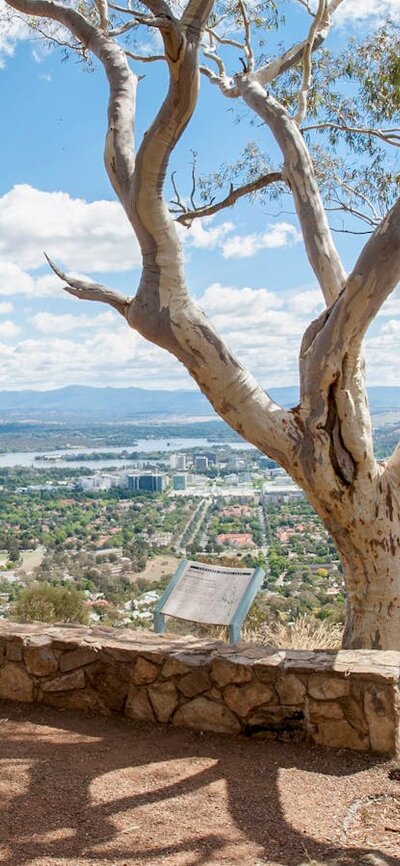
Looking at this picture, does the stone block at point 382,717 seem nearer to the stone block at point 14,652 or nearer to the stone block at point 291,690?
the stone block at point 291,690

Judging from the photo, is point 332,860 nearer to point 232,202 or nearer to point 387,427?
point 232,202

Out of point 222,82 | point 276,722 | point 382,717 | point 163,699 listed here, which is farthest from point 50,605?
point 222,82

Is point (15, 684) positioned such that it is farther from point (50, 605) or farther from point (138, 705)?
point (50, 605)

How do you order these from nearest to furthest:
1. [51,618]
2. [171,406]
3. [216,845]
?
[216,845], [51,618], [171,406]

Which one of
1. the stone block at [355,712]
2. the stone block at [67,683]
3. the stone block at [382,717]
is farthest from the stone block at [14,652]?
the stone block at [382,717]

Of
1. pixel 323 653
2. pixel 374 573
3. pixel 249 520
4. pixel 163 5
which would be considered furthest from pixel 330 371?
pixel 249 520

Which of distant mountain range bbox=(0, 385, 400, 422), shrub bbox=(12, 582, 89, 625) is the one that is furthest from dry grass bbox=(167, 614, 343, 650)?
distant mountain range bbox=(0, 385, 400, 422)

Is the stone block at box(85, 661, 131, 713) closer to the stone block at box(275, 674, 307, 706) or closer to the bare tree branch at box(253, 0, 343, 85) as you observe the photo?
the stone block at box(275, 674, 307, 706)

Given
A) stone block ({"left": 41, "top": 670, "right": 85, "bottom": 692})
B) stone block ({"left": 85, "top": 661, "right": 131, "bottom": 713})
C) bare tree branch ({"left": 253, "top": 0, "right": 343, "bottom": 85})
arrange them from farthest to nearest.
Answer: bare tree branch ({"left": 253, "top": 0, "right": 343, "bottom": 85}) → stone block ({"left": 41, "top": 670, "right": 85, "bottom": 692}) → stone block ({"left": 85, "top": 661, "right": 131, "bottom": 713})
